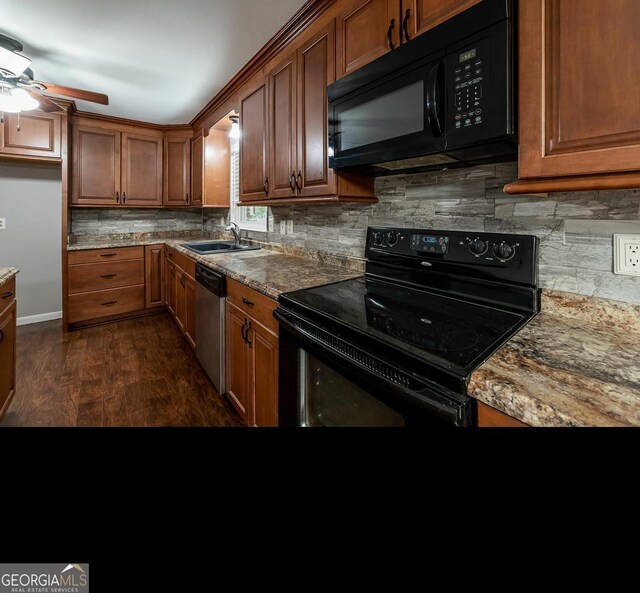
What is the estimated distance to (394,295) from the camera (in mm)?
1407

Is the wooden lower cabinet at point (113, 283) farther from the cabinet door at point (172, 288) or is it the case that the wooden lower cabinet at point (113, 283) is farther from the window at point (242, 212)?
the window at point (242, 212)

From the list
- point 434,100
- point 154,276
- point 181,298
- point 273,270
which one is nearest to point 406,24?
point 434,100

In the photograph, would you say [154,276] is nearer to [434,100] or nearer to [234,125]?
[234,125]

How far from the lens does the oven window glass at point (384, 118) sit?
3.84 feet

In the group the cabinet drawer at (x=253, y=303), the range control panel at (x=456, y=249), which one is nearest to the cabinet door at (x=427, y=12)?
the range control panel at (x=456, y=249)

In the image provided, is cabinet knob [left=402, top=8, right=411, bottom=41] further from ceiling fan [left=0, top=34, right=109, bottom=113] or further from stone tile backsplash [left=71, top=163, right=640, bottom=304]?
ceiling fan [left=0, top=34, right=109, bottom=113]

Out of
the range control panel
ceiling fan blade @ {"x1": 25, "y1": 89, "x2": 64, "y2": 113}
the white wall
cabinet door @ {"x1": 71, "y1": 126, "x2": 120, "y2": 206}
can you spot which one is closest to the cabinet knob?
the range control panel

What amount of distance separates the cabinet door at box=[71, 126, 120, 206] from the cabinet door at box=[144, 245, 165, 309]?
664 mm

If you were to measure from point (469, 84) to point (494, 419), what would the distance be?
0.95 meters

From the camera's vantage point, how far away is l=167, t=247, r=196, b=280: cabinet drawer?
2.76 metres

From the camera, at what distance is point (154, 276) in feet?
13.2
